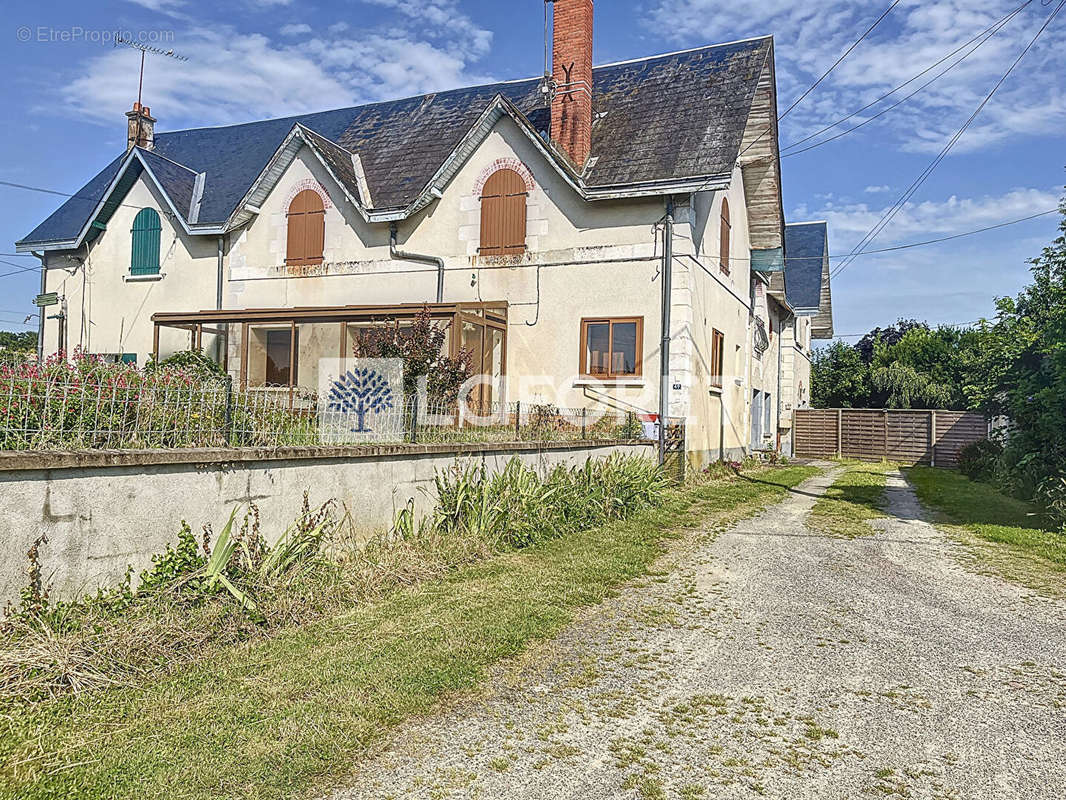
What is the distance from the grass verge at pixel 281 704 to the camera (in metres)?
3.38

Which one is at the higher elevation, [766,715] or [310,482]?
[310,482]

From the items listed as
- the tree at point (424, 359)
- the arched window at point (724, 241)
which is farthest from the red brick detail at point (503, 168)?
the tree at point (424, 359)

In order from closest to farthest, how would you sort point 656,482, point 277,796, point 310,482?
point 277,796 → point 310,482 → point 656,482

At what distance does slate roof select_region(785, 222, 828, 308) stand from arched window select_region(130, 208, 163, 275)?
23595 mm

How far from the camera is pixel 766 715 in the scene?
14.4 ft

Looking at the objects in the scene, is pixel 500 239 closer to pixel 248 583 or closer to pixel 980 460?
pixel 248 583

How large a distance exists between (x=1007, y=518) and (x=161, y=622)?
39.2 ft

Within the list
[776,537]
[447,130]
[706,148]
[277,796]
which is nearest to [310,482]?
[277,796]

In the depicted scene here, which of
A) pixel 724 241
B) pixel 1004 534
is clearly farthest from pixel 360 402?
pixel 724 241

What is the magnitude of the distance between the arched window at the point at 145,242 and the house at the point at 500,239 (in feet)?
0.19

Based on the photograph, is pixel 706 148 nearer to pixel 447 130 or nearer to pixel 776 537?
pixel 447 130

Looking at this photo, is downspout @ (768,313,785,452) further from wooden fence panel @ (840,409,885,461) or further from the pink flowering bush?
the pink flowering bush

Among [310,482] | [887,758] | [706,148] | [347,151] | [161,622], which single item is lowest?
[887,758]

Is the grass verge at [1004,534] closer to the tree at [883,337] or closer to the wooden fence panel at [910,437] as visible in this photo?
the wooden fence panel at [910,437]
